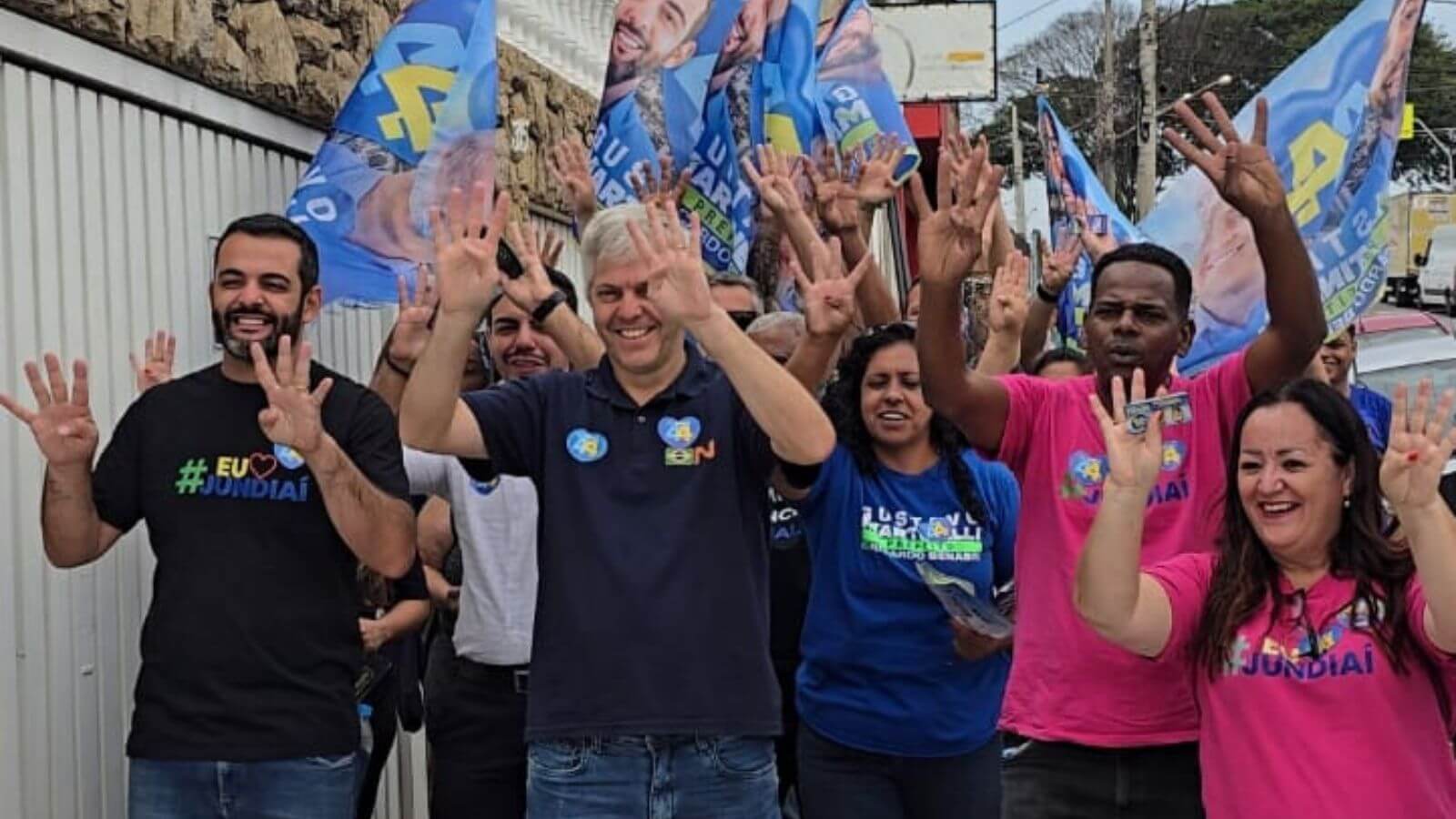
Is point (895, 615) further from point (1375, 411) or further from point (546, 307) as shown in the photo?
point (1375, 411)

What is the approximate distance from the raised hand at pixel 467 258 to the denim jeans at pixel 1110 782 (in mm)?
1620

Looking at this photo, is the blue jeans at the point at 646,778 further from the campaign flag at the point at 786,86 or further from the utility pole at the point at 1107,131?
the utility pole at the point at 1107,131

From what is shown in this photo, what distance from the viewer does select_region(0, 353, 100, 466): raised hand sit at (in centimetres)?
394

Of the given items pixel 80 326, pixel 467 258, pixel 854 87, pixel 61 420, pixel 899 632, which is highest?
pixel 854 87

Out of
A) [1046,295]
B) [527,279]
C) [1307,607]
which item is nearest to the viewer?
[1307,607]

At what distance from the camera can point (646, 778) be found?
375 centimetres

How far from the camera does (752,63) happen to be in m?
6.48

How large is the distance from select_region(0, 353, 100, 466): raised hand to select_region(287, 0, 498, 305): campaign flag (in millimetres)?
1263

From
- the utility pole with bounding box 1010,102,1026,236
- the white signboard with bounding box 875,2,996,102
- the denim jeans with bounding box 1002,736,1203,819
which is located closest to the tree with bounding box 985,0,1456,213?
the utility pole with bounding box 1010,102,1026,236

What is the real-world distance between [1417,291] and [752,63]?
44222mm

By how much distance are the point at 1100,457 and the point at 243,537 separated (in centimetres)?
190

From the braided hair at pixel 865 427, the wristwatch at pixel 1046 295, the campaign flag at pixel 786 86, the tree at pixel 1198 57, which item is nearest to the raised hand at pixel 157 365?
the braided hair at pixel 865 427

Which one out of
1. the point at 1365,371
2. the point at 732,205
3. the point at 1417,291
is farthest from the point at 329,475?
the point at 1417,291

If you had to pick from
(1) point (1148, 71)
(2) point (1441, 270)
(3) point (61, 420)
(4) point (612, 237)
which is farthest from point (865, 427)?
(2) point (1441, 270)
